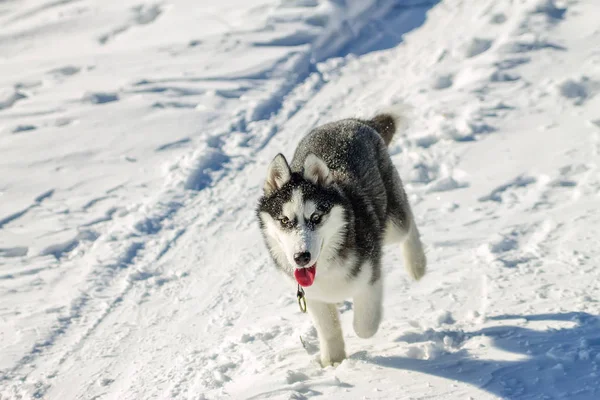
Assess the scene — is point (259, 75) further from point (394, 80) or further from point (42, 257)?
point (42, 257)

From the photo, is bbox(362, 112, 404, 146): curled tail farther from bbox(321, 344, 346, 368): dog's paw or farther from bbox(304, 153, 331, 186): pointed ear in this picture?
bbox(321, 344, 346, 368): dog's paw

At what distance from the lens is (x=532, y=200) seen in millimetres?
5715

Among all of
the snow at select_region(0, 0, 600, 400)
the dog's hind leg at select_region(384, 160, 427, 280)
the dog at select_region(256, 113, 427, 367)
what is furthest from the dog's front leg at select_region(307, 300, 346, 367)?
the dog's hind leg at select_region(384, 160, 427, 280)

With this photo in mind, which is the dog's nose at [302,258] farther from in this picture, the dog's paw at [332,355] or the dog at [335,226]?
the dog's paw at [332,355]

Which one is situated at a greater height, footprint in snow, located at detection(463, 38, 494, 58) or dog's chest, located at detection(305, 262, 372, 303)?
dog's chest, located at detection(305, 262, 372, 303)

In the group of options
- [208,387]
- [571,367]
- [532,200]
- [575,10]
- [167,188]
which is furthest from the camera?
[575,10]

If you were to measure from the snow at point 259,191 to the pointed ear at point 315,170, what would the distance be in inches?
46.5

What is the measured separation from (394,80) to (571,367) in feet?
20.3

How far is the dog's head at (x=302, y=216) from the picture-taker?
3.46m

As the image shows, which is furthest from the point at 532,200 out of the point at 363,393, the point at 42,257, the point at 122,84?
the point at 122,84

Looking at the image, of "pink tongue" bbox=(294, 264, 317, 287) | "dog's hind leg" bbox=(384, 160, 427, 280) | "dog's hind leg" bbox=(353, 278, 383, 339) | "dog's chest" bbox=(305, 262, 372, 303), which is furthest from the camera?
"dog's hind leg" bbox=(384, 160, 427, 280)

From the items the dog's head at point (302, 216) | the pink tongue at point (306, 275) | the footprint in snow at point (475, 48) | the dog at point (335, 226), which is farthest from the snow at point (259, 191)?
the dog's head at point (302, 216)

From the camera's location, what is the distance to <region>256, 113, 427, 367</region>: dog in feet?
11.8

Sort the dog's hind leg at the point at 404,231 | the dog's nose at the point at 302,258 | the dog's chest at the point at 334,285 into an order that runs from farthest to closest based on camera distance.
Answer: the dog's hind leg at the point at 404,231, the dog's chest at the point at 334,285, the dog's nose at the point at 302,258
